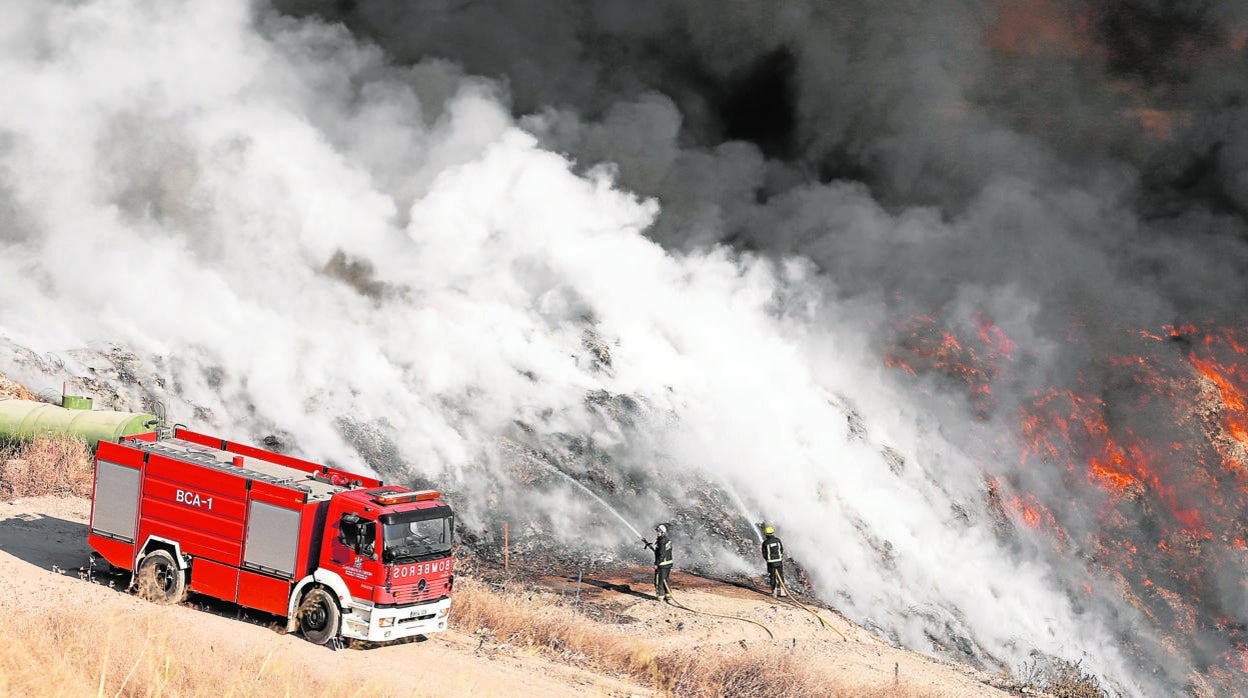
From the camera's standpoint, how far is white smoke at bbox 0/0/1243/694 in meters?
19.7

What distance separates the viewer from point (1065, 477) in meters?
25.4

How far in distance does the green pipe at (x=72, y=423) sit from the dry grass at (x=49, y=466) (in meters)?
0.13

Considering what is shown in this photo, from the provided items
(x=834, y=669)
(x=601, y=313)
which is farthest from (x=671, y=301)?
(x=834, y=669)

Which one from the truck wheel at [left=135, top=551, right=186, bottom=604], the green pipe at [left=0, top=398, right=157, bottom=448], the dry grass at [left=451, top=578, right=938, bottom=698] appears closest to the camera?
the dry grass at [left=451, top=578, right=938, bottom=698]

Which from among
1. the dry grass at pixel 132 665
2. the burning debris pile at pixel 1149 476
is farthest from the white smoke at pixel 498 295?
the dry grass at pixel 132 665

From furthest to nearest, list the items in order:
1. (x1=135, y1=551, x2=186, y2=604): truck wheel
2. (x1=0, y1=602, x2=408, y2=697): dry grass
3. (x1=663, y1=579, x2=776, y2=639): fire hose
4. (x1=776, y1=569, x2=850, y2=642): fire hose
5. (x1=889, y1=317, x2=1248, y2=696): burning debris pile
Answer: (x1=889, y1=317, x2=1248, y2=696): burning debris pile, (x1=776, y1=569, x2=850, y2=642): fire hose, (x1=663, y1=579, x2=776, y2=639): fire hose, (x1=135, y1=551, x2=186, y2=604): truck wheel, (x1=0, y1=602, x2=408, y2=697): dry grass

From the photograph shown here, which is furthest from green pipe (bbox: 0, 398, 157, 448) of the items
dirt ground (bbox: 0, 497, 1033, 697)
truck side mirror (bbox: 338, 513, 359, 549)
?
truck side mirror (bbox: 338, 513, 359, 549)

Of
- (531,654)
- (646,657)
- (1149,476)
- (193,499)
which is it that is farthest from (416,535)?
(1149,476)

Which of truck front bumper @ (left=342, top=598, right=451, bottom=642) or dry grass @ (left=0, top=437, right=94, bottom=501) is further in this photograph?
dry grass @ (left=0, top=437, right=94, bottom=501)

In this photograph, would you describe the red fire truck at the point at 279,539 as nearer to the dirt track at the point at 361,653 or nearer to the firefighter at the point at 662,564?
the dirt track at the point at 361,653

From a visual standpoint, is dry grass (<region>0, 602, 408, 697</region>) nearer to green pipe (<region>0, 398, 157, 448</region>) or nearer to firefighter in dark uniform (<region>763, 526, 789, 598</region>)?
green pipe (<region>0, 398, 157, 448</region>)

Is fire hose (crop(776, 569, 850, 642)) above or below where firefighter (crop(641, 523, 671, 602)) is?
below

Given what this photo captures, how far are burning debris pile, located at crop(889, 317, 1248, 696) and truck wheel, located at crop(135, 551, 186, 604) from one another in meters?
17.4

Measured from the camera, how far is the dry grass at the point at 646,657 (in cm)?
1088
